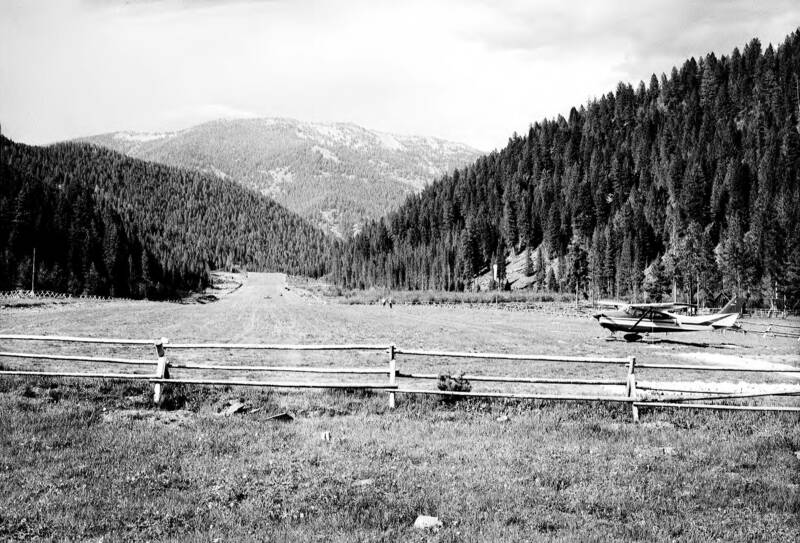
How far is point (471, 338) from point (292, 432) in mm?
36316

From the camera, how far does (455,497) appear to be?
29.4ft

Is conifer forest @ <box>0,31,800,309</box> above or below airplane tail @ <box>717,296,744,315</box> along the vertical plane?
above

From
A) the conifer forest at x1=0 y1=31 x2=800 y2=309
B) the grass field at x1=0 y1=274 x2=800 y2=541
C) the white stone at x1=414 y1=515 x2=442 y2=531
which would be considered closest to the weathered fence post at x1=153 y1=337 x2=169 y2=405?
the grass field at x1=0 y1=274 x2=800 y2=541

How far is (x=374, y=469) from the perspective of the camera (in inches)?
406

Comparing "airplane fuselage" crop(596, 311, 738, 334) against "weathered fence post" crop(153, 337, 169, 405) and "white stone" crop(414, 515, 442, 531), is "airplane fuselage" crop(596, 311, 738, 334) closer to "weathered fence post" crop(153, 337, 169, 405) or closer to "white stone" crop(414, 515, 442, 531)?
"weathered fence post" crop(153, 337, 169, 405)

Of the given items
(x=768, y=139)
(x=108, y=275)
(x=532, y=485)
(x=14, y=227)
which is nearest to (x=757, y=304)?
(x=768, y=139)

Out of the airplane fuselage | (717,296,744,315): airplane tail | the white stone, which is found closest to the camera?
the white stone

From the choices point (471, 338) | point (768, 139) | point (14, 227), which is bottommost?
point (471, 338)

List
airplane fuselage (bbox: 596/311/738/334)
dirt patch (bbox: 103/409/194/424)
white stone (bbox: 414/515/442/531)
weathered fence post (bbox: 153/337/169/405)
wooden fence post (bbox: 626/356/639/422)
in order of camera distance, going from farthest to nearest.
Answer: airplane fuselage (bbox: 596/311/738/334)
weathered fence post (bbox: 153/337/169/405)
wooden fence post (bbox: 626/356/639/422)
dirt patch (bbox: 103/409/194/424)
white stone (bbox: 414/515/442/531)

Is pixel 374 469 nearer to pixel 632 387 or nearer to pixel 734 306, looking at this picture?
pixel 632 387

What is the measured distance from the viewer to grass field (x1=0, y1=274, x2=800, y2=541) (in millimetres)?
7816

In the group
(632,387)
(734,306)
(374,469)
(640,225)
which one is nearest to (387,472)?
(374,469)

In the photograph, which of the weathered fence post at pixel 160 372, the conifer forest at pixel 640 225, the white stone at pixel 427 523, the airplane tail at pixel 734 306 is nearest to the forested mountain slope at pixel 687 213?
the conifer forest at pixel 640 225

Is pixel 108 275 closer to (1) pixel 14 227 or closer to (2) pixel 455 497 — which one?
(1) pixel 14 227
